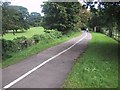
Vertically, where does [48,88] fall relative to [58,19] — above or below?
below

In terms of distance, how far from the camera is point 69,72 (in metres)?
12.8

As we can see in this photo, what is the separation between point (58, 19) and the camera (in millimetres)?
48062

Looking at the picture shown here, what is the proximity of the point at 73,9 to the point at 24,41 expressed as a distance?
86.3 feet

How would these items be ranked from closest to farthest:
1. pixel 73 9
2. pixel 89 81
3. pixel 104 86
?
pixel 104 86 < pixel 89 81 < pixel 73 9

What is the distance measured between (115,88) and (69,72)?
3.12 metres

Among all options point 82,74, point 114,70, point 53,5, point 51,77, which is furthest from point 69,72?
point 53,5

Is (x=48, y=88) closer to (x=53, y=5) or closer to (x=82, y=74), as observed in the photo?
(x=82, y=74)

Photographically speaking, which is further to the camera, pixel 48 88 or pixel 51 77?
pixel 51 77

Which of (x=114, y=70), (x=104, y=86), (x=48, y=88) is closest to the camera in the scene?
(x=48, y=88)

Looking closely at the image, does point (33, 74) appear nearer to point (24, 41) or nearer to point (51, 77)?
point (51, 77)

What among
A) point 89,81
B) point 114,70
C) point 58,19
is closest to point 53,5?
point 58,19

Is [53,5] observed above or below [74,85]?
above

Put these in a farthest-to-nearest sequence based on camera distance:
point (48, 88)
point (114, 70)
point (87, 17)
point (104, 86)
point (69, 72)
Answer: point (87, 17)
point (114, 70)
point (69, 72)
point (104, 86)
point (48, 88)

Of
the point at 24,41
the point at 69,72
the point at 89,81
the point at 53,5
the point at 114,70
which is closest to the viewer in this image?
the point at 89,81
